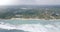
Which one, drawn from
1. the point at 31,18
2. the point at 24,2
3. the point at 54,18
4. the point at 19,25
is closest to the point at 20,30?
the point at 19,25

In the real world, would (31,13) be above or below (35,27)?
→ above

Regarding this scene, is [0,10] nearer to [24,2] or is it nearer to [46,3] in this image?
[24,2]

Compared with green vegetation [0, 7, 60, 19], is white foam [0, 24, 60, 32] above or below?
below

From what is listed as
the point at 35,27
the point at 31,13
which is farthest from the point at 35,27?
the point at 31,13

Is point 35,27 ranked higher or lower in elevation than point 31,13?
lower

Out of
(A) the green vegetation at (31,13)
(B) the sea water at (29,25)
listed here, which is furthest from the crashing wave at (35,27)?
(A) the green vegetation at (31,13)

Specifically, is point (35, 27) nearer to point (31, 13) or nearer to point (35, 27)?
point (35, 27)

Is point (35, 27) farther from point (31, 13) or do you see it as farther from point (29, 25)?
point (31, 13)

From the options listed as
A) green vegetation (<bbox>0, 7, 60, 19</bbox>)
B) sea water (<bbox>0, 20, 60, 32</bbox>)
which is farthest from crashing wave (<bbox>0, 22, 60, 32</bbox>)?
green vegetation (<bbox>0, 7, 60, 19</bbox>)

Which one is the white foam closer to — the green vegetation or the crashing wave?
the crashing wave
